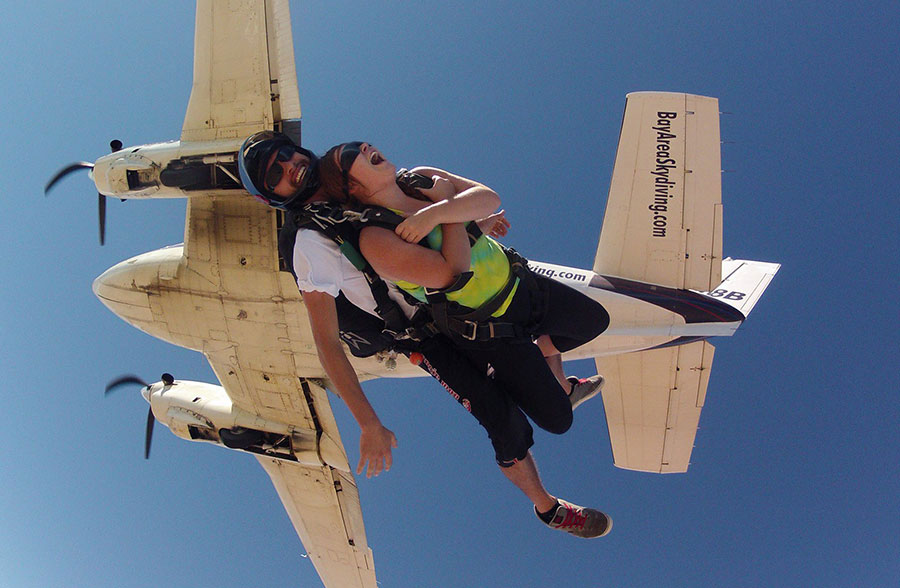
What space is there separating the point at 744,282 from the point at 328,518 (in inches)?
311

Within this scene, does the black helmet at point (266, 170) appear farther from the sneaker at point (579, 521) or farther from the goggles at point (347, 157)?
the sneaker at point (579, 521)

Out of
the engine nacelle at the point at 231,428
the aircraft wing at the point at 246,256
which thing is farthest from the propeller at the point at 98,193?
the engine nacelle at the point at 231,428

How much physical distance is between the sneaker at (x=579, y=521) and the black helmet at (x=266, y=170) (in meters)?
3.24

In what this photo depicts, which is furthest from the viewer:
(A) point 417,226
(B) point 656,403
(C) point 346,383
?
(B) point 656,403

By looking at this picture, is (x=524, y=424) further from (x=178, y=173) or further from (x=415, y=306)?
(x=178, y=173)

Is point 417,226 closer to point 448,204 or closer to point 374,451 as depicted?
point 448,204

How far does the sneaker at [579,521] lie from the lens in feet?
16.6

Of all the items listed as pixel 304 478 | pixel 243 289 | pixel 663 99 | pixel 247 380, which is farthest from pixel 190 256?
pixel 663 99

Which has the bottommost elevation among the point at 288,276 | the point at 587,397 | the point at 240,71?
the point at 587,397

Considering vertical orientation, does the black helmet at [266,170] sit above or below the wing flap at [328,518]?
above

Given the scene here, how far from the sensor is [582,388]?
689cm

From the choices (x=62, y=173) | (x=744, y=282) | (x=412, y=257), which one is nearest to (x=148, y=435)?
(x=62, y=173)

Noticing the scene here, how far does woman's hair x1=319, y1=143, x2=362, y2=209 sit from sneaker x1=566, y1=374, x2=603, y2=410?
3765mm

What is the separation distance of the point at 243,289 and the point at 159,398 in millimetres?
3460
